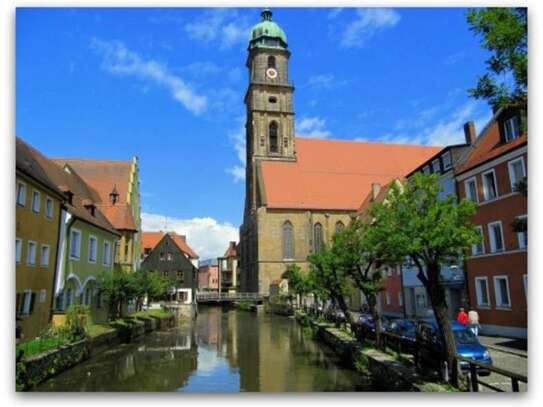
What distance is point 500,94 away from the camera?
709 cm

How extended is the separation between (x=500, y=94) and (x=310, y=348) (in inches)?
625

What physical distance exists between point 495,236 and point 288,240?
1645 inches

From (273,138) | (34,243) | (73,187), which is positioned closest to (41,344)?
(34,243)

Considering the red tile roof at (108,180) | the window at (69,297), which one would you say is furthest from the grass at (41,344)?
the red tile roof at (108,180)

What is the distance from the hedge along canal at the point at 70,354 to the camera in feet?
35.4

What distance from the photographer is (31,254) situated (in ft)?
45.2

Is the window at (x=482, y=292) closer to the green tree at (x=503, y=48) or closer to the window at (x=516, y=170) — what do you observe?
the window at (x=516, y=170)

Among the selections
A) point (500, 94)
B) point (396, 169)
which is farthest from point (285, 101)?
point (500, 94)

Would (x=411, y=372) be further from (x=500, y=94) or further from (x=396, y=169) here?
(x=396, y=169)

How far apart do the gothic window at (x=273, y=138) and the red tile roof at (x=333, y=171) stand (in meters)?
3.21

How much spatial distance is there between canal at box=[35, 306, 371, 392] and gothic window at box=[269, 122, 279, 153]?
44.0m

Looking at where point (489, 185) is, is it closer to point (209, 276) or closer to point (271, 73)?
point (271, 73)

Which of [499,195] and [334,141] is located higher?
[334,141]

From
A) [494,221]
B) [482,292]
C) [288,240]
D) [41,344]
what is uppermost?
[288,240]
